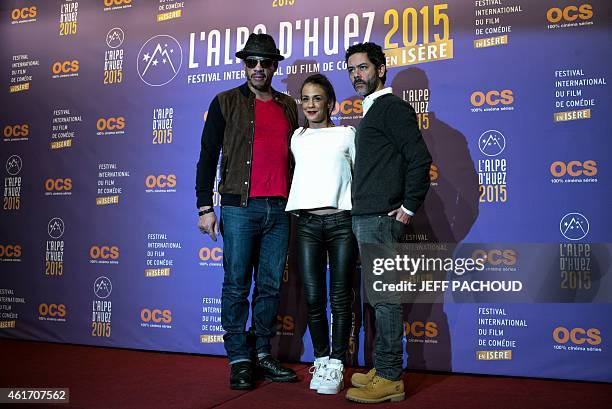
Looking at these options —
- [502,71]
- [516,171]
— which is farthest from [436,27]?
[516,171]

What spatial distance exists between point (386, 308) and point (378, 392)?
0.34 meters

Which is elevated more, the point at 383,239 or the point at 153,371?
the point at 383,239

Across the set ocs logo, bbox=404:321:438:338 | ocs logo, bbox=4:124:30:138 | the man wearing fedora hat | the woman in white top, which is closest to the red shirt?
the man wearing fedora hat

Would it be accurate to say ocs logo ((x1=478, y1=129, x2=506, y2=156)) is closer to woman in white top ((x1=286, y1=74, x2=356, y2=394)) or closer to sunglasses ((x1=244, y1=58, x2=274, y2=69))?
woman in white top ((x1=286, y1=74, x2=356, y2=394))

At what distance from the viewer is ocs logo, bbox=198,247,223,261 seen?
3.31m

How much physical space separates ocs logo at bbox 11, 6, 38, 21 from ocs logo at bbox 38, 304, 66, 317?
7.03 feet

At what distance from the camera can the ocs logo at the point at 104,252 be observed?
3543 millimetres

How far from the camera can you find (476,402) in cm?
226

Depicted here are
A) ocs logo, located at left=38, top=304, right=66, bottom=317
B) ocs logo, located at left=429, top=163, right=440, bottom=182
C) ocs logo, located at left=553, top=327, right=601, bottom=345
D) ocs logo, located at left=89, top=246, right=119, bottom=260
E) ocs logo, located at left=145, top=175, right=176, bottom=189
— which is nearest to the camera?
ocs logo, located at left=553, top=327, right=601, bottom=345

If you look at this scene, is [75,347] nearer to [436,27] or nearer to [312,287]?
[312,287]

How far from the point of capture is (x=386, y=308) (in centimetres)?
220

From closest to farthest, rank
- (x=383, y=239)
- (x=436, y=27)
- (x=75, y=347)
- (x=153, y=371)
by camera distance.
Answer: (x=383, y=239), (x=153, y=371), (x=436, y=27), (x=75, y=347)

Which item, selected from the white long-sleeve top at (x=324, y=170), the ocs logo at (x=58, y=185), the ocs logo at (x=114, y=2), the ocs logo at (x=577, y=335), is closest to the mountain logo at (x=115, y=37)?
the ocs logo at (x=114, y=2)

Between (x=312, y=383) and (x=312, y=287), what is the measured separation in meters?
0.43
